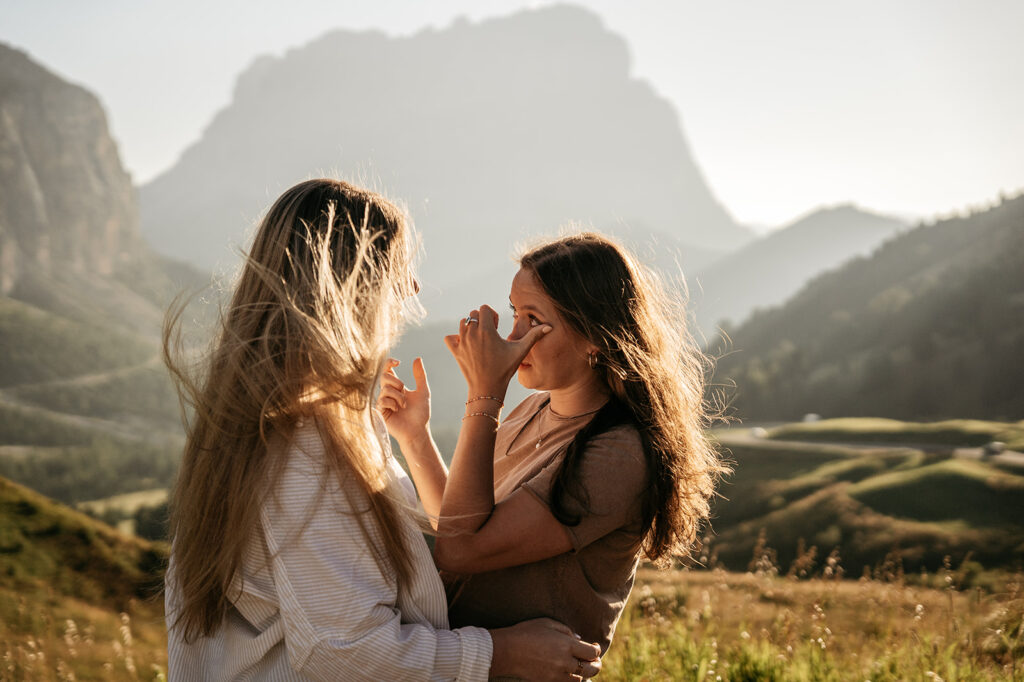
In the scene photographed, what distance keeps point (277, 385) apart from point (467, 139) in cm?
18159

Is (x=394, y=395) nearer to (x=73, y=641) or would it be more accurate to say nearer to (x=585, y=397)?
(x=585, y=397)

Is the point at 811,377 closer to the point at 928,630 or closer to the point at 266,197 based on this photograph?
the point at 928,630

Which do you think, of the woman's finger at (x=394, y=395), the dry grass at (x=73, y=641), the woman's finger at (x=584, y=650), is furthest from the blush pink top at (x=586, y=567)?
the dry grass at (x=73, y=641)

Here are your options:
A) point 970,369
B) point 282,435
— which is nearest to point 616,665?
point 282,435

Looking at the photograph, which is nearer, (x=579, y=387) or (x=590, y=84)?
(x=579, y=387)

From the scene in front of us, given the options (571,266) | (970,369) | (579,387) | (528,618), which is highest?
(571,266)

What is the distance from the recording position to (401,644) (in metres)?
1.89

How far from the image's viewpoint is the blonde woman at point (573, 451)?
229cm

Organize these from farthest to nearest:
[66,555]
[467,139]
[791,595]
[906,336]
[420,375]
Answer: [467,139], [906,336], [66,555], [791,595], [420,375]

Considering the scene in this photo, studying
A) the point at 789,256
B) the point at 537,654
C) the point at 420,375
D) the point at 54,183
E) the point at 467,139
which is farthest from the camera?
the point at 467,139

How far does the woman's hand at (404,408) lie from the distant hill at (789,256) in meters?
82.8

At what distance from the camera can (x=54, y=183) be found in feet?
127

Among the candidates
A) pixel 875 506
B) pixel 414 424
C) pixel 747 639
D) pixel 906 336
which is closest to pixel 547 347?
pixel 414 424

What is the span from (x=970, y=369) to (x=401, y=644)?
24.5 m
